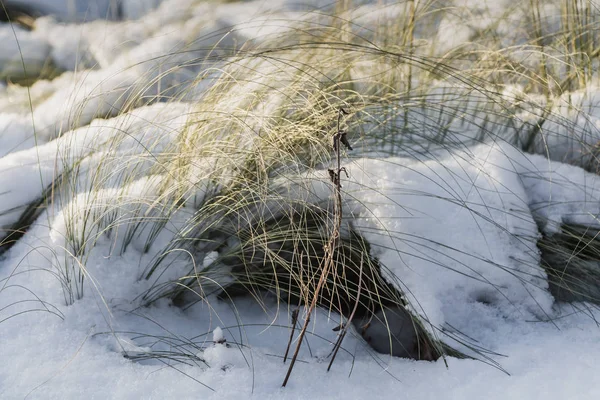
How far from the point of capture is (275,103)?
1687mm

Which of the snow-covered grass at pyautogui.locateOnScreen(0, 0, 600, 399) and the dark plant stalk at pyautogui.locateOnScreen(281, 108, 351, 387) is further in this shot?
the snow-covered grass at pyautogui.locateOnScreen(0, 0, 600, 399)

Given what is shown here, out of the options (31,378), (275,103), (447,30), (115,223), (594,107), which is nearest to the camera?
(31,378)

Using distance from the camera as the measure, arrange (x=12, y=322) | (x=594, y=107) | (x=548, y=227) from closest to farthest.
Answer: (x=12, y=322) < (x=548, y=227) < (x=594, y=107)

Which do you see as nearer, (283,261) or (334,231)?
(334,231)

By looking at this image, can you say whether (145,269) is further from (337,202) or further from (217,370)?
(337,202)

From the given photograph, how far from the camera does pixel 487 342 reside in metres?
1.30

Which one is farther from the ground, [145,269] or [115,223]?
[115,223]

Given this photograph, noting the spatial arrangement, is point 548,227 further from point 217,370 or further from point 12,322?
point 12,322

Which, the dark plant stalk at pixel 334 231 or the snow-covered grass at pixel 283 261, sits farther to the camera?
the snow-covered grass at pixel 283 261

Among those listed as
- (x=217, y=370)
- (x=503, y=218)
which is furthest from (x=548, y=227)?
(x=217, y=370)

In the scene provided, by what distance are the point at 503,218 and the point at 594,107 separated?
767mm

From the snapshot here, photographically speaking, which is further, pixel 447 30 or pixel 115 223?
pixel 447 30

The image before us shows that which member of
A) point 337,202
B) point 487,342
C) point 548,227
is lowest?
point 487,342

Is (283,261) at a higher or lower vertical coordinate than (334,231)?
lower
